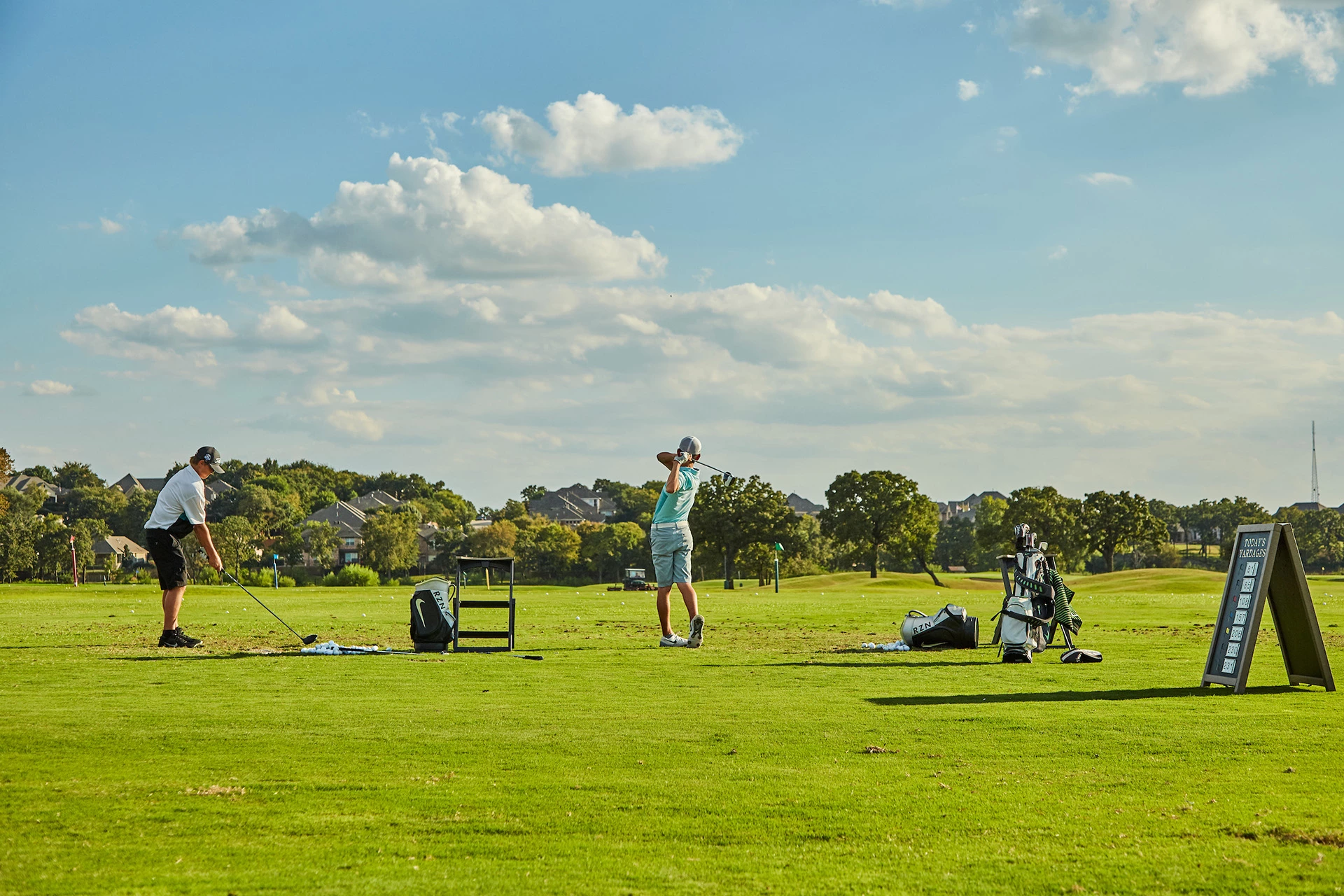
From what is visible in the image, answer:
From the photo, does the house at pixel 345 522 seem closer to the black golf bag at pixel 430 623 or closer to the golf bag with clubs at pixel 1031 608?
the black golf bag at pixel 430 623

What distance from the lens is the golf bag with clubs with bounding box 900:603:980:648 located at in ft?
56.2

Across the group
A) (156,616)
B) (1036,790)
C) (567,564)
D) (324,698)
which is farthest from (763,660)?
(567,564)

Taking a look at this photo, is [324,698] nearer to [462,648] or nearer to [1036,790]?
[462,648]

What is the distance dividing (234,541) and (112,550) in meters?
53.1

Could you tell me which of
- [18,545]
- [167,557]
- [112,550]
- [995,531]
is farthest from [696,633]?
[112,550]

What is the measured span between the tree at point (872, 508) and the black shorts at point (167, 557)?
245 ft

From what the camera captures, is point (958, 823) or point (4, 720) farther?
point (4, 720)

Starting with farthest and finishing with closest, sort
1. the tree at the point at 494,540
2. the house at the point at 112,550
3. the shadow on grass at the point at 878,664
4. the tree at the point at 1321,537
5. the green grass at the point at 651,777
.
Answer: the tree at the point at 1321,537 < the house at the point at 112,550 < the tree at the point at 494,540 < the shadow on grass at the point at 878,664 < the green grass at the point at 651,777

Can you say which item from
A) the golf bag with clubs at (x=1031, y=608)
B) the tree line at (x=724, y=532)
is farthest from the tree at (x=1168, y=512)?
the golf bag with clubs at (x=1031, y=608)

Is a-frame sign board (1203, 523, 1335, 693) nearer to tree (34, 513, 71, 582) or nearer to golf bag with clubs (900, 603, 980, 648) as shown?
golf bag with clubs (900, 603, 980, 648)

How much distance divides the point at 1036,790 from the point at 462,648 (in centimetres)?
1002

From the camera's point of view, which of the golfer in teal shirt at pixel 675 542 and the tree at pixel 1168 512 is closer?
the golfer in teal shirt at pixel 675 542

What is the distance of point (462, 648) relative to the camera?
50.8 feet

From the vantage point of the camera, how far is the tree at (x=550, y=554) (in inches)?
4532
